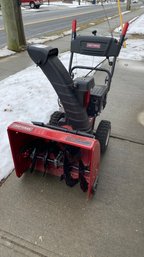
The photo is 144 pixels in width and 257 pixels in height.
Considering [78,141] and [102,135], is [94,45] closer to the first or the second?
[102,135]

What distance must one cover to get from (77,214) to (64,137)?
720mm

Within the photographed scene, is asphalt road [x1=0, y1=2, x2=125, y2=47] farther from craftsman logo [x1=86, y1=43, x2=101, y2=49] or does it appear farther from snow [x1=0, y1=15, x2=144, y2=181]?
craftsman logo [x1=86, y1=43, x2=101, y2=49]

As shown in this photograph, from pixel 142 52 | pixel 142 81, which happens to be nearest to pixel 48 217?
pixel 142 81

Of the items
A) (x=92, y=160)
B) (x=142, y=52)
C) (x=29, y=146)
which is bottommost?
(x=142, y=52)

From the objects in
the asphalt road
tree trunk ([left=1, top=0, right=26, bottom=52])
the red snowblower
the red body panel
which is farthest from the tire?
the red body panel

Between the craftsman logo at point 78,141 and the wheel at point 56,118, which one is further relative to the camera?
the wheel at point 56,118

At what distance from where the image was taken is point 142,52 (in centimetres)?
741

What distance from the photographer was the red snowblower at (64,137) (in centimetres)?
180

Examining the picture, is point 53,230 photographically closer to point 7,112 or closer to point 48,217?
point 48,217

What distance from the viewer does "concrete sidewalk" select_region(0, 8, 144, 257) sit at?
176cm

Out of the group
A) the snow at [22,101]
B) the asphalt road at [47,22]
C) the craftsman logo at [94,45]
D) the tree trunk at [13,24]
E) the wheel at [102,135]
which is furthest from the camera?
the asphalt road at [47,22]

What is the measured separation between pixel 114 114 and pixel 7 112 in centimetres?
164

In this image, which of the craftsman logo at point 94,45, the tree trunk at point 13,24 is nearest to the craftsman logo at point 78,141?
the craftsman logo at point 94,45

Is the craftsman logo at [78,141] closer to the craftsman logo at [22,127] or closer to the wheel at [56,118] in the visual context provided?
the craftsman logo at [22,127]
